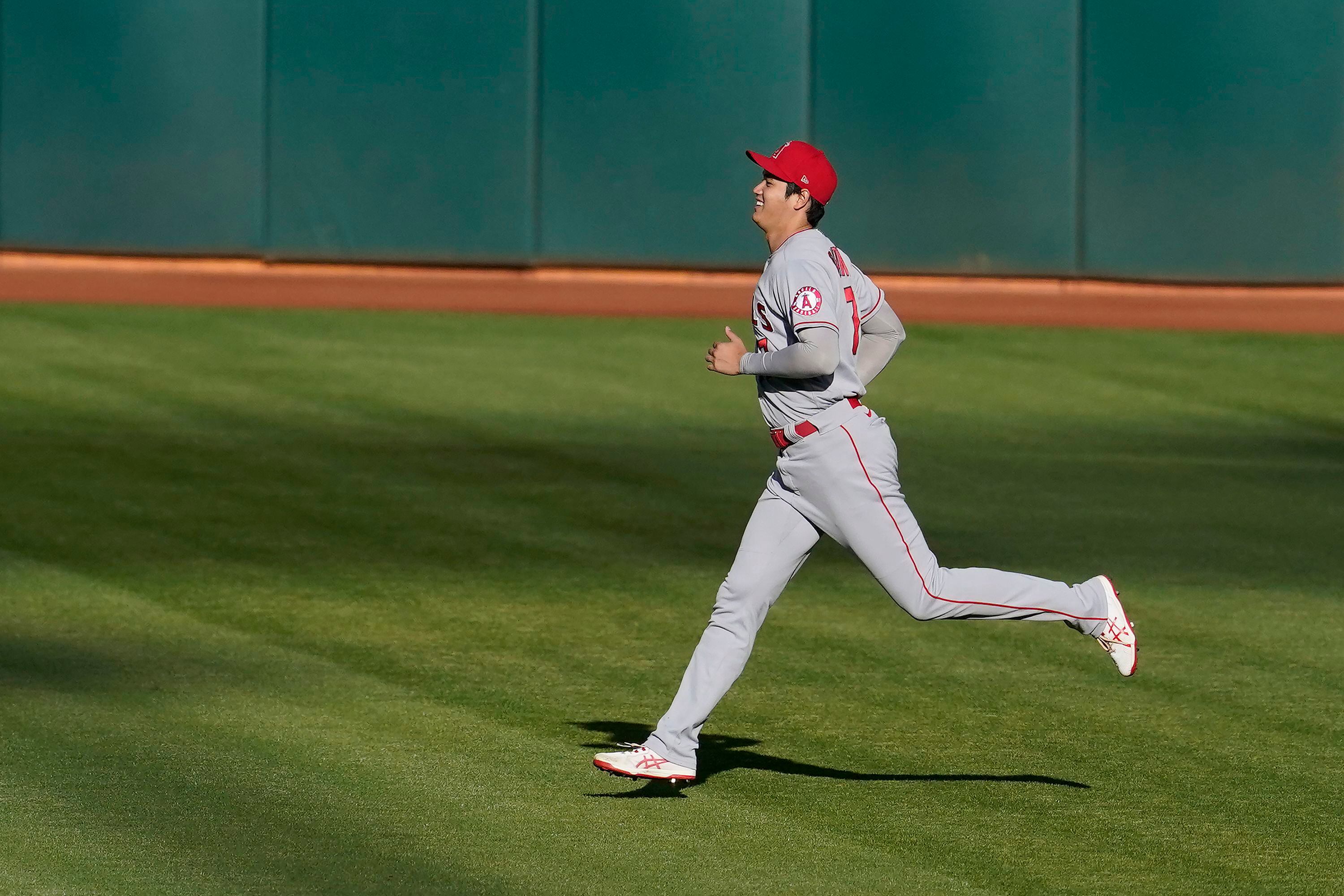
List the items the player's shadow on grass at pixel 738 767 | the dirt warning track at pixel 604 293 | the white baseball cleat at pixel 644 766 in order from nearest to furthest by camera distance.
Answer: the white baseball cleat at pixel 644 766, the player's shadow on grass at pixel 738 767, the dirt warning track at pixel 604 293

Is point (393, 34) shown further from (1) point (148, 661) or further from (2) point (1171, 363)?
(1) point (148, 661)

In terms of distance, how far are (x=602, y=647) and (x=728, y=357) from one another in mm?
2676

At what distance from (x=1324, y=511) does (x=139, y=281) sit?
12372mm

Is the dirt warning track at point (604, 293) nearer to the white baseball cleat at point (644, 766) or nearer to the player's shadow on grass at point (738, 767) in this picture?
the player's shadow on grass at point (738, 767)

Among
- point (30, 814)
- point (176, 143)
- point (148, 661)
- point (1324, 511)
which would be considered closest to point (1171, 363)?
point (1324, 511)

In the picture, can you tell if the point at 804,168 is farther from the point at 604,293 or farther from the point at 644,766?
the point at 604,293

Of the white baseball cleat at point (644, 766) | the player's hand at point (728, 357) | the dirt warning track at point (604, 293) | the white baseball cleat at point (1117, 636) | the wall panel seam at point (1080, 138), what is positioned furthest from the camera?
the dirt warning track at point (604, 293)

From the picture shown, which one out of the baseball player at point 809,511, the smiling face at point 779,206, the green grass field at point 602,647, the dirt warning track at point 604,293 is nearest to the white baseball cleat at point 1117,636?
the baseball player at point 809,511

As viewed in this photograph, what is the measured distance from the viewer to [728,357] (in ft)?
19.3

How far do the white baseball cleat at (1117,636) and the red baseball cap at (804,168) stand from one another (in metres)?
1.42

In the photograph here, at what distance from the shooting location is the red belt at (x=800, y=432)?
5984 mm

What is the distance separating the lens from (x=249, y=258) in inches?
799

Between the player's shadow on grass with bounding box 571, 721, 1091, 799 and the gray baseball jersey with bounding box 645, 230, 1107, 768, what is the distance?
0.83 feet

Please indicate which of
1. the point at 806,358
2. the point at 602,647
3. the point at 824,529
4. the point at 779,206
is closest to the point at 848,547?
the point at 824,529
